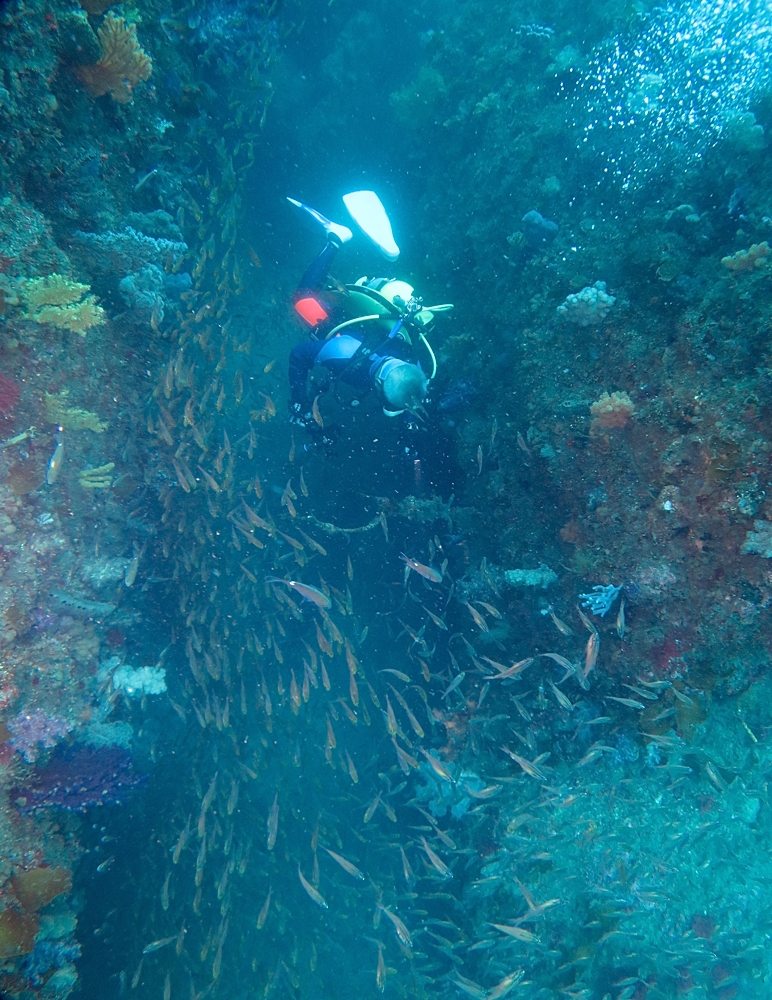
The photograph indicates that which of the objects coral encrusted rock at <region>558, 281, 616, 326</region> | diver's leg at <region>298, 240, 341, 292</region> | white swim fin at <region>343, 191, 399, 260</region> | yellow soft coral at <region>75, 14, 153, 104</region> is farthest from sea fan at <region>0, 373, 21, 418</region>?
coral encrusted rock at <region>558, 281, 616, 326</region>

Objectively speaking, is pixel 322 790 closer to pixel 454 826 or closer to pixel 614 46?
pixel 454 826

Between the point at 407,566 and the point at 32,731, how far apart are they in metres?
4.56

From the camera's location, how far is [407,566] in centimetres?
547

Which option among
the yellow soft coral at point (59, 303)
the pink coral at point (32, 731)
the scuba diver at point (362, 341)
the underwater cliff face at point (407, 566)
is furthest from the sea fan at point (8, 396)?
the pink coral at point (32, 731)

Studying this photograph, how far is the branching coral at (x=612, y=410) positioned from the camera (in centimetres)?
492

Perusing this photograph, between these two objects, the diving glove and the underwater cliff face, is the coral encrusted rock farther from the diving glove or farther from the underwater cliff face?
the diving glove

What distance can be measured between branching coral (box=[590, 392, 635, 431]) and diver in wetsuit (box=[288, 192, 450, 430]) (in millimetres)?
1902

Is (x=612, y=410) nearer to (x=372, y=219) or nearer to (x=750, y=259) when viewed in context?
(x=750, y=259)

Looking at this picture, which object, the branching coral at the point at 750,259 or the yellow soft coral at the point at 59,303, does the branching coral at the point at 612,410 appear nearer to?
the branching coral at the point at 750,259

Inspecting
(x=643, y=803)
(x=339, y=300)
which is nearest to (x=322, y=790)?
(x=643, y=803)

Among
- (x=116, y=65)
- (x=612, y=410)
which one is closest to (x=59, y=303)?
(x=116, y=65)

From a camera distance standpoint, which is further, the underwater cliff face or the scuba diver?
the scuba diver

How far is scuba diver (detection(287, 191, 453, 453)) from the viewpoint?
546 centimetres

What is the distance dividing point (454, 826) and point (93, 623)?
5373 mm
